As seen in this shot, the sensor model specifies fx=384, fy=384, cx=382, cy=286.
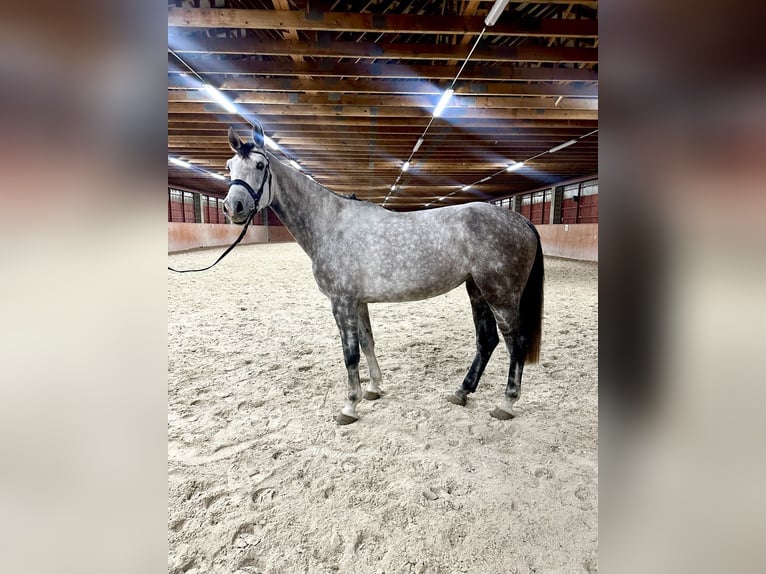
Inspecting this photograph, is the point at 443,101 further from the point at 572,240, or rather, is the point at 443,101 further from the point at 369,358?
the point at 572,240

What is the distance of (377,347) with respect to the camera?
377cm

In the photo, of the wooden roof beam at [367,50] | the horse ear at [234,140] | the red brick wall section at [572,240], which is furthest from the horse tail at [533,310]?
the red brick wall section at [572,240]

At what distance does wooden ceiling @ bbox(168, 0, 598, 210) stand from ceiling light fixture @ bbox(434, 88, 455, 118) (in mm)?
121

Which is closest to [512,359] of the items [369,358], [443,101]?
[369,358]

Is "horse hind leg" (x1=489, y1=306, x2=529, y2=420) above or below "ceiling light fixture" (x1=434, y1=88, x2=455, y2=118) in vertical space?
below

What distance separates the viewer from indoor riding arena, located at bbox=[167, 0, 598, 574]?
1503 millimetres

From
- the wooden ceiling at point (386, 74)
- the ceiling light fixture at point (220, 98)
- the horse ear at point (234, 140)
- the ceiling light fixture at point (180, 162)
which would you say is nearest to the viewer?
the horse ear at point (234, 140)

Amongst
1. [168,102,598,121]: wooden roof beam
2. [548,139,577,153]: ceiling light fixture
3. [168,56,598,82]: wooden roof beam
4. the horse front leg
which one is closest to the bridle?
the horse front leg

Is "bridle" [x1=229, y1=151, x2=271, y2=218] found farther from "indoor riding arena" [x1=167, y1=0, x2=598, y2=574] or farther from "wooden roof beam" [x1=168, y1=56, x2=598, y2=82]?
"wooden roof beam" [x1=168, y1=56, x2=598, y2=82]

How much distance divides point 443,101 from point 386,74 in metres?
1.07

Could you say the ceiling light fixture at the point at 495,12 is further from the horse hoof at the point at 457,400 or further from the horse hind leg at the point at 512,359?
the horse hoof at the point at 457,400

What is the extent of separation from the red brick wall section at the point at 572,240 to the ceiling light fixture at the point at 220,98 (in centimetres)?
918

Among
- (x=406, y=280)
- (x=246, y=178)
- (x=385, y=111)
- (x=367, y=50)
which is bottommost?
(x=406, y=280)

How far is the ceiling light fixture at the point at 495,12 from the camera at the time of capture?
310 cm
